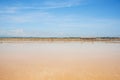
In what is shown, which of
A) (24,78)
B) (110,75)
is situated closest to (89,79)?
(110,75)

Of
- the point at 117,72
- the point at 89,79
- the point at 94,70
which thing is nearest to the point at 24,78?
the point at 89,79

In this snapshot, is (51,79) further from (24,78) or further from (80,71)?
(80,71)

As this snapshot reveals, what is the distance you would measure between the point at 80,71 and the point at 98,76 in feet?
2.52

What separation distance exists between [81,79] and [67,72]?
84cm

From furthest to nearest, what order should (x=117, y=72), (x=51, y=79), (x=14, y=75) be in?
(x=117, y=72) < (x=14, y=75) < (x=51, y=79)

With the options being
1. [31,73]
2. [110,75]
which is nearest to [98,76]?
[110,75]

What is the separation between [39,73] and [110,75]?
2.00m

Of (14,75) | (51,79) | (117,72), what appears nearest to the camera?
(51,79)

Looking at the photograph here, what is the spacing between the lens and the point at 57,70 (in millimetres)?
6711

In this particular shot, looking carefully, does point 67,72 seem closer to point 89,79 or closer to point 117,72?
point 89,79

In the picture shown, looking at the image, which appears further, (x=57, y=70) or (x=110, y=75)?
(x=57, y=70)

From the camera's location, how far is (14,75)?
237 inches

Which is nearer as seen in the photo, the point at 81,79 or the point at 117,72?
the point at 81,79

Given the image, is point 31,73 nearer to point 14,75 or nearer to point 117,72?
point 14,75
